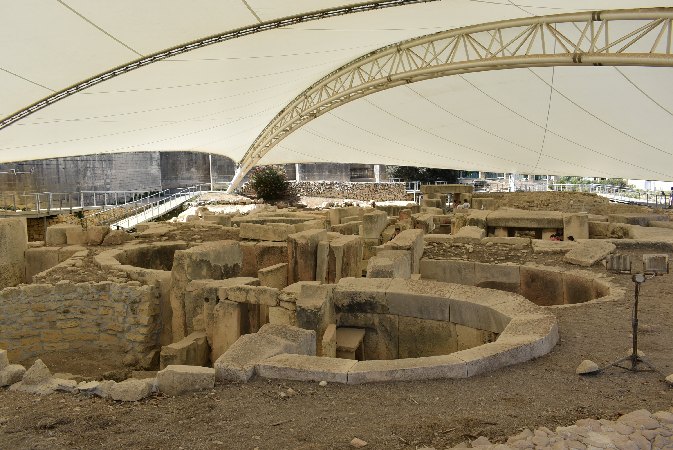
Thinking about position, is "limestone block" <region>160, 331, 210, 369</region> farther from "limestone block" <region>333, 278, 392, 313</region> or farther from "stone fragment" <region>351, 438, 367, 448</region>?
"stone fragment" <region>351, 438, 367, 448</region>

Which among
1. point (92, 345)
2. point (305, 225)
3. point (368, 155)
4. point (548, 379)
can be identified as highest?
point (368, 155)

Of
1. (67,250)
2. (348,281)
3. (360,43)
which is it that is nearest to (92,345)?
(67,250)

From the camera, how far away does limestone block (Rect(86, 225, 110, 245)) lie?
10.9 meters

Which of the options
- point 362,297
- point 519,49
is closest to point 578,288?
point 362,297

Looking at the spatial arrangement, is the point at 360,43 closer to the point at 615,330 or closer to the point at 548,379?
the point at 615,330

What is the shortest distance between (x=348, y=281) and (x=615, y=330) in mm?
3011

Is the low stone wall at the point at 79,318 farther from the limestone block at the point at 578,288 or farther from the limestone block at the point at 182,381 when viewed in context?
the limestone block at the point at 578,288

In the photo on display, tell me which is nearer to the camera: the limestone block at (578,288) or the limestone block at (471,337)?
the limestone block at (471,337)

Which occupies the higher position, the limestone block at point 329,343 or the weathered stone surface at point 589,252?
the weathered stone surface at point 589,252

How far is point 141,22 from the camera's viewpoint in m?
9.56

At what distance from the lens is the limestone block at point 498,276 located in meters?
8.37

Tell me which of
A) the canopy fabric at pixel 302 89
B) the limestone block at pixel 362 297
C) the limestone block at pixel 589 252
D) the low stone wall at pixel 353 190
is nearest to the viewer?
the limestone block at pixel 362 297

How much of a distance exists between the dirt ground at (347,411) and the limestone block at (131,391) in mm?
80

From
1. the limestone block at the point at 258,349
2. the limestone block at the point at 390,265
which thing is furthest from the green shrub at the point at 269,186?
the limestone block at the point at 258,349
